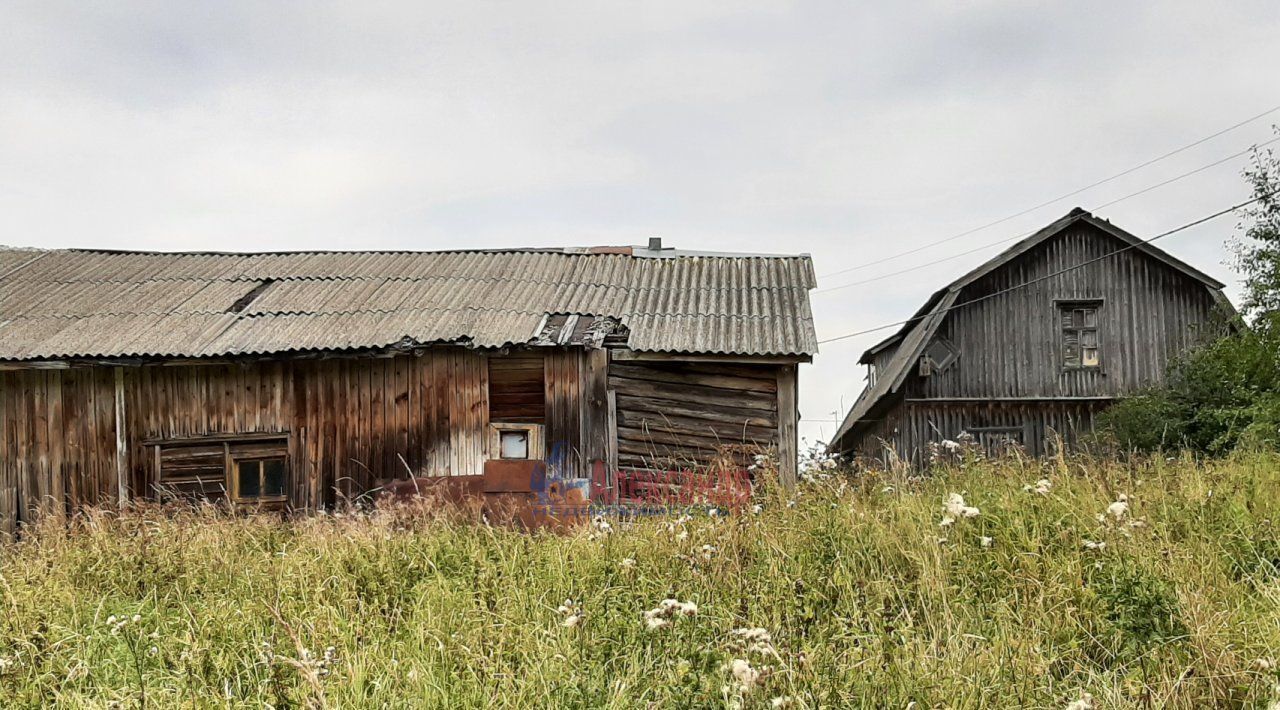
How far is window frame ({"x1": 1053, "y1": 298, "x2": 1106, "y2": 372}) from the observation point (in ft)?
60.0

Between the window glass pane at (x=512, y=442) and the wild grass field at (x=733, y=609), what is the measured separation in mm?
4721

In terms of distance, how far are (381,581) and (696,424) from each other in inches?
247

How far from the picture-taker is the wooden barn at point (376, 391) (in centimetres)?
1109

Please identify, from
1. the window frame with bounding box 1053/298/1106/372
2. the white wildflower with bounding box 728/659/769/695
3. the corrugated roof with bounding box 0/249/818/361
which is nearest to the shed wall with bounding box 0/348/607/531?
the corrugated roof with bounding box 0/249/818/361

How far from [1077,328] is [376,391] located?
13.6 m

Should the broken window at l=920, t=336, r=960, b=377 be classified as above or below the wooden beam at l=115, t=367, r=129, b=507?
above

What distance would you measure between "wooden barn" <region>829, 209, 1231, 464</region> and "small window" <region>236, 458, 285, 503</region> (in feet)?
36.9

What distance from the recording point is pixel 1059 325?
60.5ft

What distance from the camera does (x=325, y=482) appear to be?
37.6ft

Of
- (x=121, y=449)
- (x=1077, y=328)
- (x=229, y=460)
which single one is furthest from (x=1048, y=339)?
(x=121, y=449)

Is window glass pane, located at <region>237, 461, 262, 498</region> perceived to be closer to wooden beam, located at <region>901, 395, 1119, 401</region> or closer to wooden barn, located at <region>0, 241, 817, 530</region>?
wooden barn, located at <region>0, 241, 817, 530</region>

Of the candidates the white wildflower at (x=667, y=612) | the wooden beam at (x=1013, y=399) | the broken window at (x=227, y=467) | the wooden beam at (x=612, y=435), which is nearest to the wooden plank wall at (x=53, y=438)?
the broken window at (x=227, y=467)

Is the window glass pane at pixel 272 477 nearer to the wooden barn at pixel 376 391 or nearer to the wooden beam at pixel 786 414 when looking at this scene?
the wooden barn at pixel 376 391

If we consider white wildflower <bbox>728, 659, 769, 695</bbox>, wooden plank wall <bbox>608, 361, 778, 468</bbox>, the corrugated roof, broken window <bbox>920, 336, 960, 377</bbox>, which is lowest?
white wildflower <bbox>728, 659, 769, 695</bbox>
